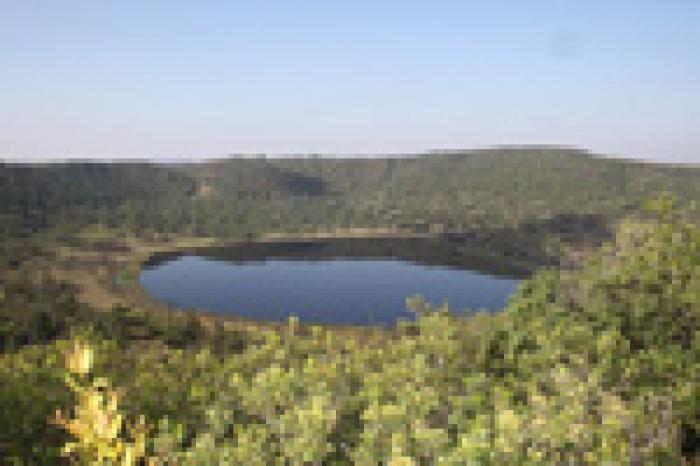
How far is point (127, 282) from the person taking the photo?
132 meters

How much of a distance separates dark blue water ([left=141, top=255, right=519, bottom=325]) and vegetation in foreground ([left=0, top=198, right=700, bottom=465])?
80993 mm

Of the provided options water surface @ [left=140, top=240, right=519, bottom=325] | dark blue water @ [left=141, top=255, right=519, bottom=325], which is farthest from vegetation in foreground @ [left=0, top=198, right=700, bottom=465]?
water surface @ [left=140, top=240, right=519, bottom=325]

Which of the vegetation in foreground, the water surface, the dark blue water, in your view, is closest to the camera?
the vegetation in foreground

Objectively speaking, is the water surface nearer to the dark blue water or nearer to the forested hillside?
the dark blue water

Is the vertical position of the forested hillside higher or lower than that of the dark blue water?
higher

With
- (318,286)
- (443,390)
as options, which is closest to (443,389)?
(443,390)

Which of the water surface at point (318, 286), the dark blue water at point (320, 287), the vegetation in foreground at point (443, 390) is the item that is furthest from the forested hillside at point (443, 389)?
the water surface at point (318, 286)

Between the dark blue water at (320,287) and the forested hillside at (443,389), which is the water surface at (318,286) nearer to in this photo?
the dark blue water at (320,287)

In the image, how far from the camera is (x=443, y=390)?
19.1 meters

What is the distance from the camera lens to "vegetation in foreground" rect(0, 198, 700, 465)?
15.5m

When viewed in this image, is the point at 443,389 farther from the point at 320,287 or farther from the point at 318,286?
the point at 318,286

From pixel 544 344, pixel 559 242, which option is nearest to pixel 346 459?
pixel 544 344

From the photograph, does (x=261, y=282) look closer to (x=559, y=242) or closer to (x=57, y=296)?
(x=57, y=296)

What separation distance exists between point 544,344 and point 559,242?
162 meters
